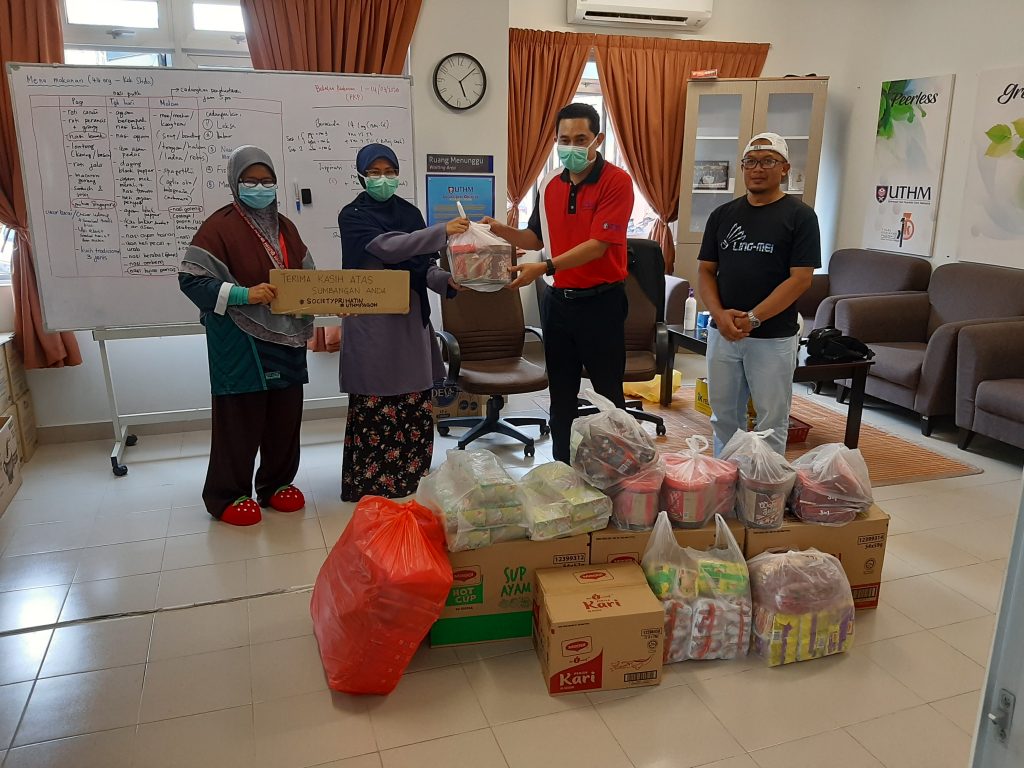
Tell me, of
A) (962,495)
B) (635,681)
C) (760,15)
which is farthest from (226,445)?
(760,15)

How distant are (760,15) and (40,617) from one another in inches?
247

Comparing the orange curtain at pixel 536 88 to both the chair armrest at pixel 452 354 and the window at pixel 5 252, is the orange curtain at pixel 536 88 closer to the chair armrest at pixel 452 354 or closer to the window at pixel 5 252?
the chair armrest at pixel 452 354

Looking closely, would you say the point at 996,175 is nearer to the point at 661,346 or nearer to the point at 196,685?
the point at 661,346

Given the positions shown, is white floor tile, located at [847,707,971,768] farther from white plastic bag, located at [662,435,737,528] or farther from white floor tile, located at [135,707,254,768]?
white floor tile, located at [135,707,254,768]

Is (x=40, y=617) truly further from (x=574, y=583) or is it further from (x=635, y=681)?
(x=635, y=681)

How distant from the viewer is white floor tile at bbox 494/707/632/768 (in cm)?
181

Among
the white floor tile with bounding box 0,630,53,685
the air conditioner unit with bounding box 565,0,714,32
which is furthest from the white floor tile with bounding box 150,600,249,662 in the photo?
the air conditioner unit with bounding box 565,0,714,32

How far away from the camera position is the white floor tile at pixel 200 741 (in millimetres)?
1796

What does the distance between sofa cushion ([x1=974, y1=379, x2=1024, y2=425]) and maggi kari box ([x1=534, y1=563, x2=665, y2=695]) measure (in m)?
2.57

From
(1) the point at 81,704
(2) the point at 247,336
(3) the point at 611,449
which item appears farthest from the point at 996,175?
(1) the point at 81,704

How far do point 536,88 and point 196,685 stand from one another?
4732 mm

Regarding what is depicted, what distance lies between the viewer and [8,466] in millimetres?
3129

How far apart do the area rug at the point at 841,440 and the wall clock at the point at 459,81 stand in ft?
6.17

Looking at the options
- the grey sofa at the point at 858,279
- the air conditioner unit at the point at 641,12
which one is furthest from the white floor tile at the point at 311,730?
the air conditioner unit at the point at 641,12
